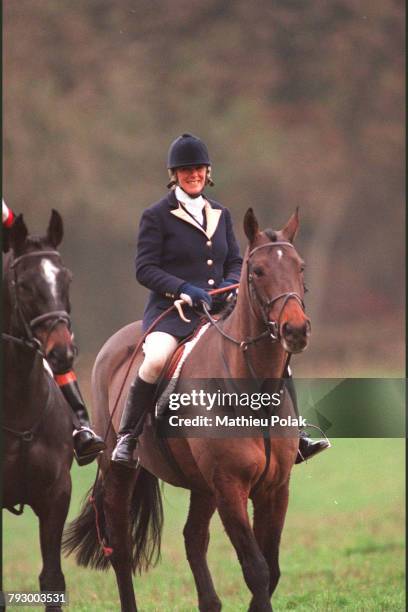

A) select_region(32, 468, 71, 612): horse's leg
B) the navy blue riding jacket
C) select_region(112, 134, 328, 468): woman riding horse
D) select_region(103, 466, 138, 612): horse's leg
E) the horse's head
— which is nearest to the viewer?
the horse's head

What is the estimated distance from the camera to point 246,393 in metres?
7.99

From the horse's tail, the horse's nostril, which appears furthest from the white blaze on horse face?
the horse's tail

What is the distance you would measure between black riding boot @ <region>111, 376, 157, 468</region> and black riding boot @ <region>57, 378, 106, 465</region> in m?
0.17

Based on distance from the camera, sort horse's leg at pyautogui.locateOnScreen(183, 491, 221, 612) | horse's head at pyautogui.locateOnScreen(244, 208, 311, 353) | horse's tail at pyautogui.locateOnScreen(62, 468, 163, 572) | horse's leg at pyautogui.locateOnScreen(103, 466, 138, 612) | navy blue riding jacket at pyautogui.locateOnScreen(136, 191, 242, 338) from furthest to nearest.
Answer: horse's tail at pyautogui.locateOnScreen(62, 468, 163, 572) → horse's leg at pyautogui.locateOnScreen(103, 466, 138, 612) → horse's leg at pyautogui.locateOnScreen(183, 491, 221, 612) → navy blue riding jacket at pyautogui.locateOnScreen(136, 191, 242, 338) → horse's head at pyautogui.locateOnScreen(244, 208, 311, 353)

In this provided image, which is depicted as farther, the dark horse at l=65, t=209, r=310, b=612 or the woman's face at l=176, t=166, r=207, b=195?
the woman's face at l=176, t=166, r=207, b=195

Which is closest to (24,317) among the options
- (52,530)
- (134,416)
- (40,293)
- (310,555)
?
(40,293)

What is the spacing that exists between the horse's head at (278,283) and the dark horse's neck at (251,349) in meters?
→ 0.11

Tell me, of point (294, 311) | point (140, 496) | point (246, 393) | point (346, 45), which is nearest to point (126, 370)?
point (140, 496)

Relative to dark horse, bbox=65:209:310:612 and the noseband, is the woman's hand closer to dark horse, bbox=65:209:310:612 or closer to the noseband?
dark horse, bbox=65:209:310:612

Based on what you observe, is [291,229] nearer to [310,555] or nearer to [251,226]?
[251,226]

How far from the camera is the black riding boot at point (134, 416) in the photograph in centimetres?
875

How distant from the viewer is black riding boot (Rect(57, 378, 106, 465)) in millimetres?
8570

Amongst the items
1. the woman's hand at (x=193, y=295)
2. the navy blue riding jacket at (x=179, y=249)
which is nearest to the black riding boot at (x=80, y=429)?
the navy blue riding jacket at (x=179, y=249)

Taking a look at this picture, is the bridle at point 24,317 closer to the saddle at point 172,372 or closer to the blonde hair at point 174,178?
the saddle at point 172,372
